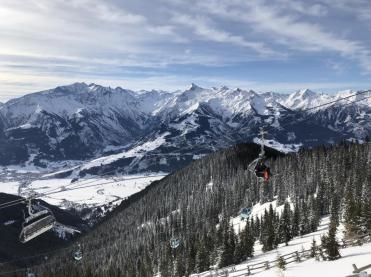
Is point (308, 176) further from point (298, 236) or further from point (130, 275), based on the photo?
point (130, 275)

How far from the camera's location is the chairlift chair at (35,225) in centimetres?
4693

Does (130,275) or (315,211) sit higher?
(315,211)

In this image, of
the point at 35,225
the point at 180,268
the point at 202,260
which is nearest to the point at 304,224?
the point at 202,260

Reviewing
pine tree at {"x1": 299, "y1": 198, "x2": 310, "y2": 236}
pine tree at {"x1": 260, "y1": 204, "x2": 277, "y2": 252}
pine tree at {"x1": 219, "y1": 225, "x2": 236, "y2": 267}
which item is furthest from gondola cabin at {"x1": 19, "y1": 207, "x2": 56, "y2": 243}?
pine tree at {"x1": 299, "y1": 198, "x2": 310, "y2": 236}

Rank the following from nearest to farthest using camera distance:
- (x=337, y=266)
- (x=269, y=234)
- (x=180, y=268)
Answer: (x=337, y=266)
(x=269, y=234)
(x=180, y=268)

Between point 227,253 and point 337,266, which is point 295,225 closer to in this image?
point 227,253

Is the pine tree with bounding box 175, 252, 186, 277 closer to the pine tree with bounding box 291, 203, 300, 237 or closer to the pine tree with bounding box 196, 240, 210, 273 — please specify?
the pine tree with bounding box 196, 240, 210, 273

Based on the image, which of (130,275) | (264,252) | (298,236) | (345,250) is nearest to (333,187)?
(298,236)

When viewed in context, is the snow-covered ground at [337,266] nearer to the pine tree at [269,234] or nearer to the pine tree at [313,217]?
the pine tree at [269,234]

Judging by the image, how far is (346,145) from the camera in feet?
623

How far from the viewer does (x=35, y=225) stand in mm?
47594

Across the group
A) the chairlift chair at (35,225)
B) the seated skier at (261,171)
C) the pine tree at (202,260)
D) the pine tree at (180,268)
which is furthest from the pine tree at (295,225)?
the seated skier at (261,171)

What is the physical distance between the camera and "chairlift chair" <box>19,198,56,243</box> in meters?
46.9

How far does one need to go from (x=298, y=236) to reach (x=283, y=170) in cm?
8143
